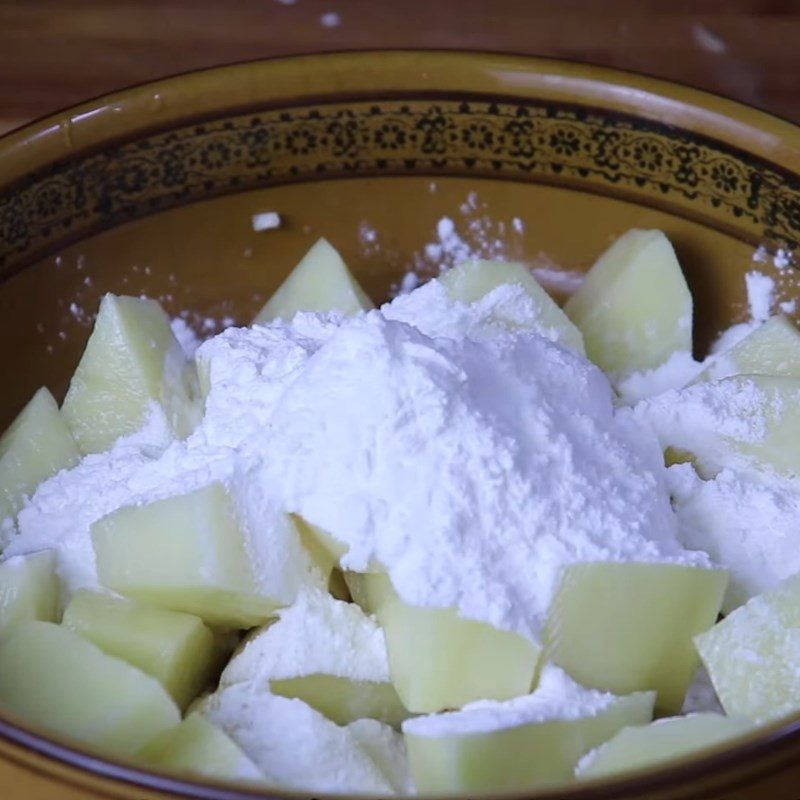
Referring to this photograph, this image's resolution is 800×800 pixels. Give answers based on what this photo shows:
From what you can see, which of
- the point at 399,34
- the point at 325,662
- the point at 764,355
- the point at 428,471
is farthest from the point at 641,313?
the point at 399,34

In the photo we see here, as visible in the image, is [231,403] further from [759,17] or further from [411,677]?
[759,17]

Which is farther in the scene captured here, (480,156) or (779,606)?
(480,156)

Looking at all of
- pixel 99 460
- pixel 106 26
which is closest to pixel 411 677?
pixel 99 460

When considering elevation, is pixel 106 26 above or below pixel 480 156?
above

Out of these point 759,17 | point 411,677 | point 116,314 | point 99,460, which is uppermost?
point 759,17

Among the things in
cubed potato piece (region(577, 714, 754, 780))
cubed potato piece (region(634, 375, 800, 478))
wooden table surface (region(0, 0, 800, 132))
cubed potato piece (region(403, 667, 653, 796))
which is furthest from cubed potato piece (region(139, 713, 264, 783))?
wooden table surface (region(0, 0, 800, 132))

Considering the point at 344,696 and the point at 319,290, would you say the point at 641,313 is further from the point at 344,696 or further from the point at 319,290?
the point at 344,696
